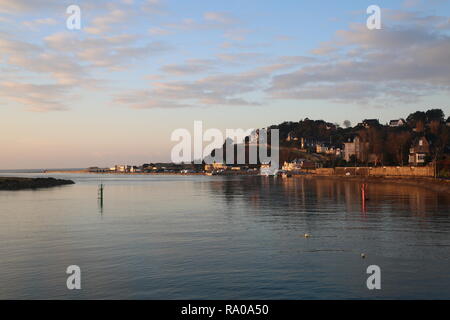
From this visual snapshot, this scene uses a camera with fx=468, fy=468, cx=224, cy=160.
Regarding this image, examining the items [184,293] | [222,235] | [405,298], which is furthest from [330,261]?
[222,235]

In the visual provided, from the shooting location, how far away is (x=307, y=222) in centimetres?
3984

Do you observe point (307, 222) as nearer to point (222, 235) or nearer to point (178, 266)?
point (222, 235)

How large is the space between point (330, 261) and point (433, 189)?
2831 inches

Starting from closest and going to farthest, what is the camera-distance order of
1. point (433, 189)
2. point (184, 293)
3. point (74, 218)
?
1. point (184, 293)
2. point (74, 218)
3. point (433, 189)

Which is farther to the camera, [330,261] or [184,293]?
[330,261]

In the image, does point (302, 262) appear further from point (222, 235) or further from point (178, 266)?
point (222, 235)

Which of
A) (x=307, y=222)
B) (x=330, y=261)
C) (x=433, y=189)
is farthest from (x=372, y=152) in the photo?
(x=330, y=261)
